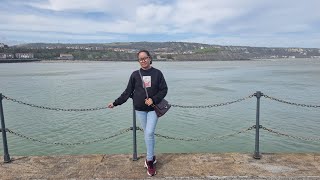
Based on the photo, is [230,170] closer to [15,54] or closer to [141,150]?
[141,150]

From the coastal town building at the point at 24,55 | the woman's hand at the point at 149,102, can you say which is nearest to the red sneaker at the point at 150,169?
the woman's hand at the point at 149,102

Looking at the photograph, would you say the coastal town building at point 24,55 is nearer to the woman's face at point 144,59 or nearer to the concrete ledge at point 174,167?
the concrete ledge at point 174,167

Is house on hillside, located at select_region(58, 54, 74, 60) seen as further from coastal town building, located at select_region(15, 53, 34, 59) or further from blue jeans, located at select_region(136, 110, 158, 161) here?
blue jeans, located at select_region(136, 110, 158, 161)

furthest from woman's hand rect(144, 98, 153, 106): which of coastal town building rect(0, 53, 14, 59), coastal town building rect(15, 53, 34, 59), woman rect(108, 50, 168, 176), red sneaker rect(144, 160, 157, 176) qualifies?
coastal town building rect(0, 53, 14, 59)

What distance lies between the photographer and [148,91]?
16.7 feet

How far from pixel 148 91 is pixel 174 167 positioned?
1.34 metres

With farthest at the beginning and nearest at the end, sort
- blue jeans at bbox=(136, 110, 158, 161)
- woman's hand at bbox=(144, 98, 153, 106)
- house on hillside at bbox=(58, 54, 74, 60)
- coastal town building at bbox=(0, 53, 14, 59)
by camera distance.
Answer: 1. house on hillside at bbox=(58, 54, 74, 60)
2. coastal town building at bbox=(0, 53, 14, 59)
3. blue jeans at bbox=(136, 110, 158, 161)
4. woman's hand at bbox=(144, 98, 153, 106)

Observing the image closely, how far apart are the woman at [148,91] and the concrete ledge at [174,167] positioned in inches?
18.4

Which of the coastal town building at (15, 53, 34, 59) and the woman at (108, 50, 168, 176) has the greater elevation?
the coastal town building at (15, 53, 34, 59)

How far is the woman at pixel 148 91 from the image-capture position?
5.07 m

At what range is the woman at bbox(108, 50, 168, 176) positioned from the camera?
507 cm

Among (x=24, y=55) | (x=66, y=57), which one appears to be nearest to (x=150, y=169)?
(x=24, y=55)

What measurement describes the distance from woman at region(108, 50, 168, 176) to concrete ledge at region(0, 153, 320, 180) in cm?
47

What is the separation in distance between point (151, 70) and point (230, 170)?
2.00 metres
